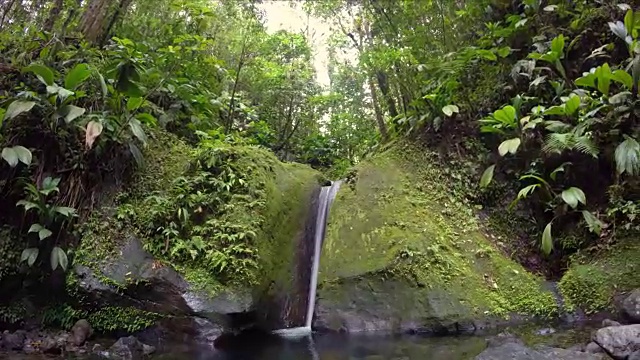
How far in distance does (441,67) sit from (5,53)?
593 cm

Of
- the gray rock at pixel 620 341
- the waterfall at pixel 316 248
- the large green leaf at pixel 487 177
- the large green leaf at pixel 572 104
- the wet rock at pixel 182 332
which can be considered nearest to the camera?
the gray rock at pixel 620 341

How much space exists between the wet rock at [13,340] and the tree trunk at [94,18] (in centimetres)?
447

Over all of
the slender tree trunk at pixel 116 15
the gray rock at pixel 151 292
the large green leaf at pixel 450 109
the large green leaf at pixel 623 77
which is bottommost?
the gray rock at pixel 151 292

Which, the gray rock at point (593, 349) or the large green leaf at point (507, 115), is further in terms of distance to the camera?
the large green leaf at point (507, 115)

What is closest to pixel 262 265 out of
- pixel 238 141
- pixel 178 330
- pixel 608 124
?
pixel 178 330

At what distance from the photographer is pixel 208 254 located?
5078 millimetres

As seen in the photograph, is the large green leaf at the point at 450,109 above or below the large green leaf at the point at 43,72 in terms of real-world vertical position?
above

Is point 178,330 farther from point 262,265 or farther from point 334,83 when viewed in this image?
point 334,83

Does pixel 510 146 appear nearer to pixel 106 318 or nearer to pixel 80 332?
pixel 106 318

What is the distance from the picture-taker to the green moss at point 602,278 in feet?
15.5

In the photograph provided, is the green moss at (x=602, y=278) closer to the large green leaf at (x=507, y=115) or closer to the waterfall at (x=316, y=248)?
the large green leaf at (x=507, y=115)

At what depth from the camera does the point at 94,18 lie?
→ 7.11 m

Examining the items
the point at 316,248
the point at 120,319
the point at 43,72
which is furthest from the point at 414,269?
the point at 43,72

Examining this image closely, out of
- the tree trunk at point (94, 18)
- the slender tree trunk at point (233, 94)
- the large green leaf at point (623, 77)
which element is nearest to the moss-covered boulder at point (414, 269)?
the large green leaf at point (623, 77)
